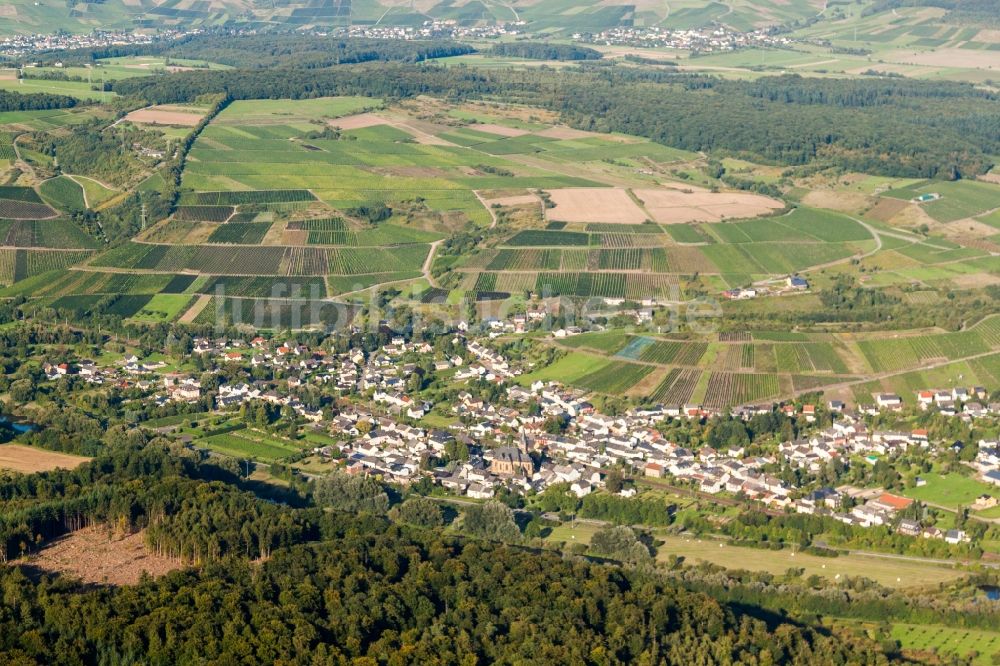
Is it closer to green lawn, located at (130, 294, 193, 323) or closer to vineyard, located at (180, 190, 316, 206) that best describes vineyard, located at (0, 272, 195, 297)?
green lawn, located at (130, 294, 193, 323)

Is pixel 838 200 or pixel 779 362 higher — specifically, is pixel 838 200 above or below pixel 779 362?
above

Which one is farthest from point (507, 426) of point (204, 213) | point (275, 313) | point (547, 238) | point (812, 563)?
point (204, 213)

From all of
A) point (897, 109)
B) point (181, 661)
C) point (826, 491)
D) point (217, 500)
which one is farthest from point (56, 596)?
point (897, 109)

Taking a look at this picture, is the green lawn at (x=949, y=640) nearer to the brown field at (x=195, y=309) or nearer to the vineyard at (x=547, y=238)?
the brown field at (x=195, y=309)

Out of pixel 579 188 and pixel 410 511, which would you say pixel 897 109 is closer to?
pixel 579 188

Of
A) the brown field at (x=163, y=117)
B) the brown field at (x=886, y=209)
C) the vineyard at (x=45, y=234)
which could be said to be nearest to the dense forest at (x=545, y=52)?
the brown field at (x=163, y=117)

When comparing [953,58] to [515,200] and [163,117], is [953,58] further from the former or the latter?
[163,117]

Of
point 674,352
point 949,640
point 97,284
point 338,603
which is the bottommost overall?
point 949,640
